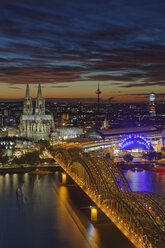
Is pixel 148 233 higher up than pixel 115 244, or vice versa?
pixel 148 233

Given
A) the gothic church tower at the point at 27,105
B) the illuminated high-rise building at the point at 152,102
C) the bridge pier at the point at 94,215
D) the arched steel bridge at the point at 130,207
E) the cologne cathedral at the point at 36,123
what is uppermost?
the illuminated high-rise building at the point at 152,102

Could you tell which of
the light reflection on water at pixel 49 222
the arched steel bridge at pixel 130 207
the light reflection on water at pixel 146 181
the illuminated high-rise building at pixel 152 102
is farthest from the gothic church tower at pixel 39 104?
the illuminated high-rise building at pixel 152 102

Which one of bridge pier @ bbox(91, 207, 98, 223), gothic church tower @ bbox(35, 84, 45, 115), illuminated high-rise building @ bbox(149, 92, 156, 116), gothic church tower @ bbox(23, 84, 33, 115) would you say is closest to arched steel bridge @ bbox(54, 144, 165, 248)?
bridge pier @ bbox(91, 207, 98, 223)

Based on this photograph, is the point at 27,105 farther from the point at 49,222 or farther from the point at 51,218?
the point at 49,222

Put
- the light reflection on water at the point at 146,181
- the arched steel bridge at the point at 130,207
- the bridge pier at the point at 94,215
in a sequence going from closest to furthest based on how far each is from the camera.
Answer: the arched steel bridge at the point at 130,207
the bridge pier at the point at 94,215
the light reflection on water at the point at 146,181

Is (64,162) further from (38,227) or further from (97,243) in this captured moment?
(97,243)

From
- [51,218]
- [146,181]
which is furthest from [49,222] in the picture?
[146,181]

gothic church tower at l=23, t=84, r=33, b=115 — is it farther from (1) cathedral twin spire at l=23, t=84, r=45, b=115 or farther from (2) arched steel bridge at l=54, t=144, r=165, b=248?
(2) arched steel bridge at l=54, t=144, r=165, b=248

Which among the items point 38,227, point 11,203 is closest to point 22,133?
point 11,203

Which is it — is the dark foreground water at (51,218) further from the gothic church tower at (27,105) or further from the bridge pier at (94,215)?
the gothic church tower at (27,105)
